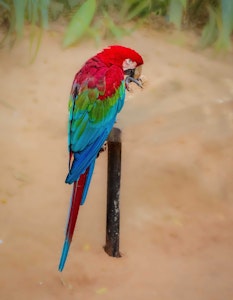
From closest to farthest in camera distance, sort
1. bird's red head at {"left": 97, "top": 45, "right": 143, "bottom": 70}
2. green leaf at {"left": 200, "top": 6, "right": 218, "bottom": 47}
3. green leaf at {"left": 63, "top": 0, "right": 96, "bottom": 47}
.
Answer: bird's red head at {"left": 97, "top": 45, "right": 143, "bottom": 70} → green leaf at {"left": 63, "top": 0, "right": 96, "bottom": 47} → green leaf at {"left": 200, "top": 6, "right": 218, "bottom": 47}

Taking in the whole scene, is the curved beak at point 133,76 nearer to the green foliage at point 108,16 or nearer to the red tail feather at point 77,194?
the red tail feather at point 77,194

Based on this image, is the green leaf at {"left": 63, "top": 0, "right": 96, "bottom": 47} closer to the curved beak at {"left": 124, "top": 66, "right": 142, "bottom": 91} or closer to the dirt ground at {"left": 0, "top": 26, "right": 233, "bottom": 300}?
the dirt ground at {"left": 0, "top": 26, "right": 233, "bottom": 300}

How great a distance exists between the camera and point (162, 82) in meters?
1.75

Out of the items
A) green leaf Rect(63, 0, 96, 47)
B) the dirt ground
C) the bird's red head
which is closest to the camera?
the bird's red head

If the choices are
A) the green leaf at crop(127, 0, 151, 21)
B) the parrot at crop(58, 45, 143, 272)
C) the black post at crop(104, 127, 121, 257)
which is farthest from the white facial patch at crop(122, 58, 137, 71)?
the green leaf at crop(127, 0, 151, 21)

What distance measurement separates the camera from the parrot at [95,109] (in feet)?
3.91

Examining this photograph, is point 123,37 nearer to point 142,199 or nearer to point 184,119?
point 184,119

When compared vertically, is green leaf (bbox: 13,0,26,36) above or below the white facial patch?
below

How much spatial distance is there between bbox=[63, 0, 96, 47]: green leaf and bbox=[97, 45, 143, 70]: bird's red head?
1.71ft

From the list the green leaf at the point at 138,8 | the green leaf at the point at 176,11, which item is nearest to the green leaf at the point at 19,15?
the green leaf at the point at 138,8

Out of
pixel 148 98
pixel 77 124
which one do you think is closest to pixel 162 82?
pixel 148 98

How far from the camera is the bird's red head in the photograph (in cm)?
119

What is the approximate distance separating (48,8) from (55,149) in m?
0.46

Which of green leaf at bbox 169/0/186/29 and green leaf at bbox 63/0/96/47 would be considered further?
green leaf at bbox 169/0/186/29
